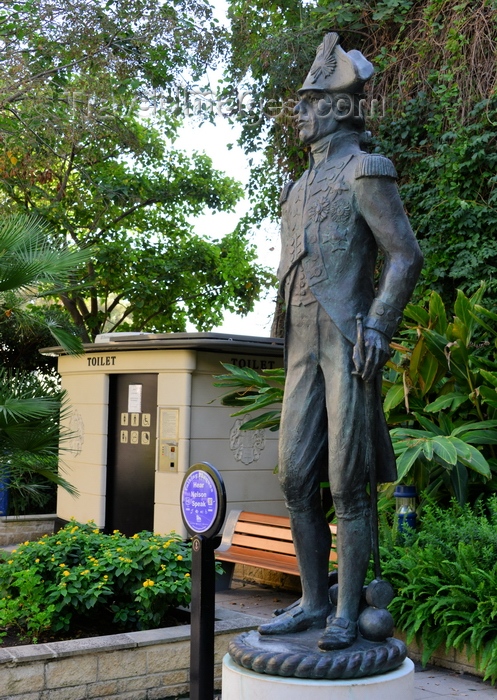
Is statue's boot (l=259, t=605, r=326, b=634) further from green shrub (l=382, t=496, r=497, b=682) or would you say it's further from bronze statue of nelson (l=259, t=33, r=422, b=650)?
green shrub (l=382, t=496, r=497, b=682)

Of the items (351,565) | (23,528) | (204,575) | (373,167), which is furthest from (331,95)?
(23,528)

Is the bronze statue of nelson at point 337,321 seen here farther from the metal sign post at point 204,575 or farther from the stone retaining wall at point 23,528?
the stone retaining wall at point 23,528

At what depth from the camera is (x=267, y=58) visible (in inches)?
574

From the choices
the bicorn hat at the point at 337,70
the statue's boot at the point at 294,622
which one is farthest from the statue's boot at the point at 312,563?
the bicorn hat at the point at 337,70

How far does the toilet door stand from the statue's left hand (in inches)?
288

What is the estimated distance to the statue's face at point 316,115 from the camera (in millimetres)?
4684

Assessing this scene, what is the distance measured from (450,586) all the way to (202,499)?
7.46 ft

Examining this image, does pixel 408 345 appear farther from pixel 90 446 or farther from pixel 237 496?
pixel 90 446

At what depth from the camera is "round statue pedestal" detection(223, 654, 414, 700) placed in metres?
3.96

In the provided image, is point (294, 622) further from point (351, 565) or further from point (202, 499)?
point (202, 499)

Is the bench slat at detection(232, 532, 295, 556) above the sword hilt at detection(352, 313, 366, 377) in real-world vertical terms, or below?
below

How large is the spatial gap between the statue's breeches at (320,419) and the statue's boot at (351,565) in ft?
0.17

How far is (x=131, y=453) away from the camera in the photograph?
39.1ft

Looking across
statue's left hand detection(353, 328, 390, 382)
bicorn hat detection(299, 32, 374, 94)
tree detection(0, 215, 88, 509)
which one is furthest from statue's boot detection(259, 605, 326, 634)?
tree detection(0, 215, 88, 509)
